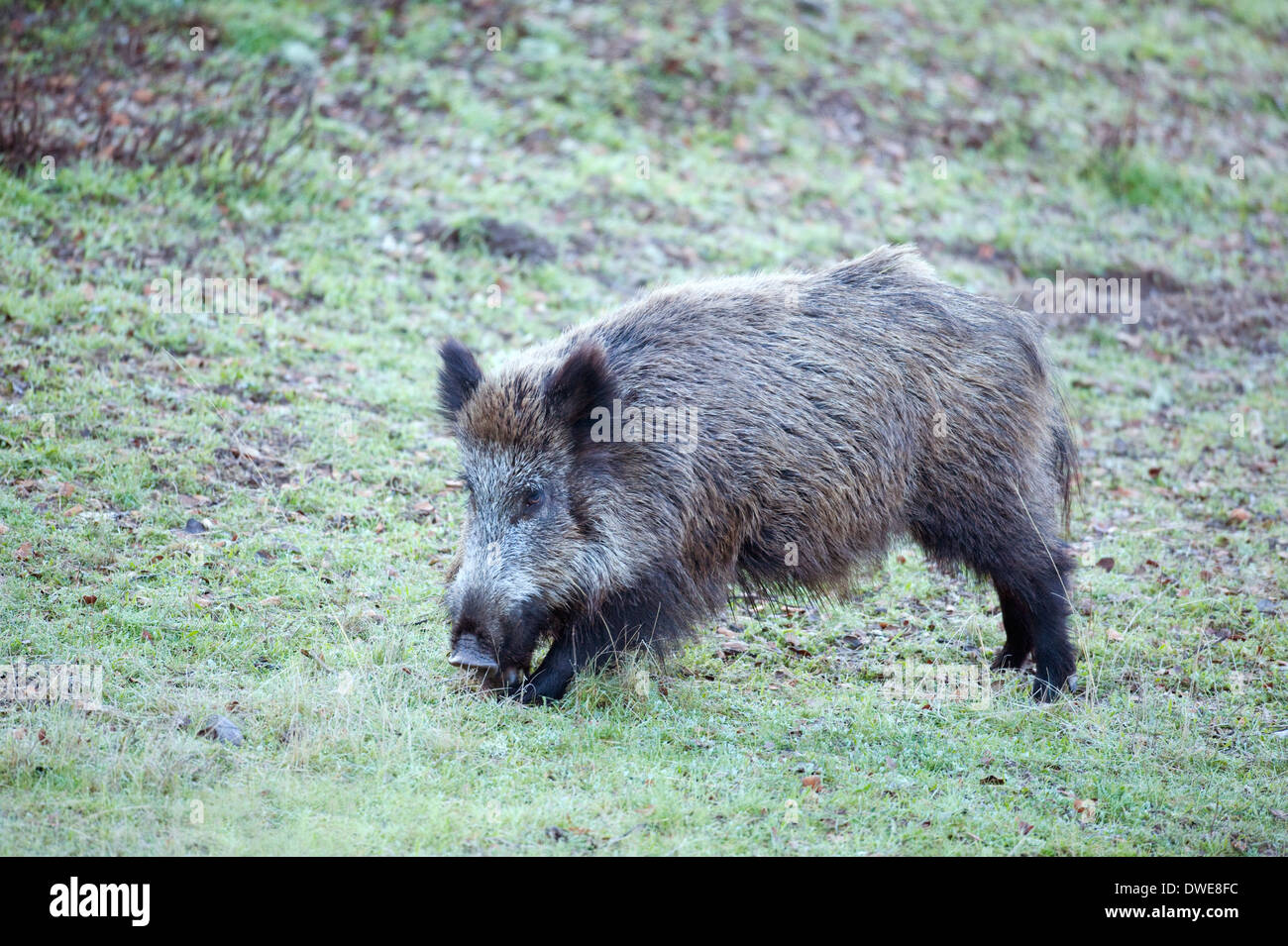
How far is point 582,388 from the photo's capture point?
5.47m

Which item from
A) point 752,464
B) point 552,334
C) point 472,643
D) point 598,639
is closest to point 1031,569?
point 752,464

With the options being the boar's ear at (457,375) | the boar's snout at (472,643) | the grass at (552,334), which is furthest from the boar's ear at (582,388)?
the grass at (552,334)

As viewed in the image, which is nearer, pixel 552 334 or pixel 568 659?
pixel 568 659

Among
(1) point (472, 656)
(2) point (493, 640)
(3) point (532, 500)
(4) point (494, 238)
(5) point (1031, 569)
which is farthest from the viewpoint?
(4) point (494, 238)

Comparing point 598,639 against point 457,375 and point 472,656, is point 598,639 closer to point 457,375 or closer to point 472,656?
point 472,656

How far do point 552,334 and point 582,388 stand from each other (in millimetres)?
4298

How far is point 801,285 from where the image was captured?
253 inches

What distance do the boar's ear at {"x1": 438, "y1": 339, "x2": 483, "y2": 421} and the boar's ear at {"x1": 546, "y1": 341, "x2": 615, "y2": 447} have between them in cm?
46

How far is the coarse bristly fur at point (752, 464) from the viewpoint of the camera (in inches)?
217

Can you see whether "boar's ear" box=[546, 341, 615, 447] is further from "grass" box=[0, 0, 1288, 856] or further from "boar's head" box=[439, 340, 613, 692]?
"grass" box=[0, 0, 1288, 856]

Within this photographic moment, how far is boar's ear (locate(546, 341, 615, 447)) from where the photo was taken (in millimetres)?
5406

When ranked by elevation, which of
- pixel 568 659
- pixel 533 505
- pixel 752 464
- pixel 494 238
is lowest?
pixel 568 659

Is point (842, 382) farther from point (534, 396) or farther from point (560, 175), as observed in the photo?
point (560, 175)

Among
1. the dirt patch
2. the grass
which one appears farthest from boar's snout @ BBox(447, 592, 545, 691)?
the dirt patch
